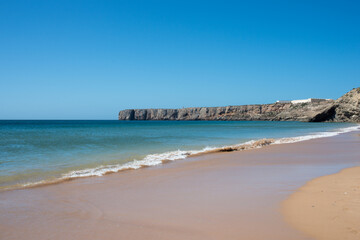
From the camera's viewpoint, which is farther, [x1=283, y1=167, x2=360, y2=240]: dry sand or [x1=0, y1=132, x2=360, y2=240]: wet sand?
[x1=0, y1=132, x2=360, y2=240]: wet sand

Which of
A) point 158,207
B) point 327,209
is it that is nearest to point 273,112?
point 327,209

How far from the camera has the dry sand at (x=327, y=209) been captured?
3521 mm

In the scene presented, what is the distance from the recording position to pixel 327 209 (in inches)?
170

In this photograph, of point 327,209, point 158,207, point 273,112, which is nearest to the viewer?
point 327,209

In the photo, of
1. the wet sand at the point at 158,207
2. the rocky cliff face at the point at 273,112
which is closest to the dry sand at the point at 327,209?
the wet sand at the point at 158,207

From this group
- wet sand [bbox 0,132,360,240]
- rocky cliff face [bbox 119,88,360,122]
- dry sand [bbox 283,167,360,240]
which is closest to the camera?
dry sand [bbox 283,167,360,240]

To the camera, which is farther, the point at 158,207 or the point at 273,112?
the point at 273,112

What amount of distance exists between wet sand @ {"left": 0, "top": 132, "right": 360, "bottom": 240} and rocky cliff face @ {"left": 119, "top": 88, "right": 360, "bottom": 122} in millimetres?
81285

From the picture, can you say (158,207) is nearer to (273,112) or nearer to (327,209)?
(327,209)

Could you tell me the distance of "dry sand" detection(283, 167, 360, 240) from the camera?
3521mm

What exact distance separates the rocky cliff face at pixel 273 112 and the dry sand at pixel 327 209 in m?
80.7

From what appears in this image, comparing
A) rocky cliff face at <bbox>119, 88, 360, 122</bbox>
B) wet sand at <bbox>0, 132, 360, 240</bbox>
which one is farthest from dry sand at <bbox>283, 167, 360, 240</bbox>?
rocky cliff face at <bbox>119, 88, 360, 122</bbox>

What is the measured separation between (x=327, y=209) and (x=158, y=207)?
9.59 feet

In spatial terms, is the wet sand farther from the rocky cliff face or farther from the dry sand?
the rocky cliff face
